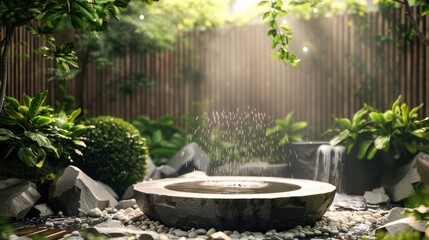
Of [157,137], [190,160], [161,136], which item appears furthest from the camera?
[161,136]

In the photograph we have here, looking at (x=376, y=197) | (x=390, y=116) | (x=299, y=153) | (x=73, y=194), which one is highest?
(x=390, y=116)

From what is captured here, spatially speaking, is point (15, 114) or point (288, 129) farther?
point (288, 129)

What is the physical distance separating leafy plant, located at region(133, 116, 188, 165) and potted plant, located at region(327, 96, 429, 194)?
142 inches

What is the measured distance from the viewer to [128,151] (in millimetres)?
7902

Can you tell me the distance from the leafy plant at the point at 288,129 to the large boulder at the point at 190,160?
1.40 meters

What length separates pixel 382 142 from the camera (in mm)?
7809

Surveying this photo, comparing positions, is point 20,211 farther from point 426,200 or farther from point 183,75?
point 183,75

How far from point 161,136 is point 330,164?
13.0ft

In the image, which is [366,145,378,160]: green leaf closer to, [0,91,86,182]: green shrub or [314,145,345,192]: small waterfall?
[314,145,345,192]: small waterfall

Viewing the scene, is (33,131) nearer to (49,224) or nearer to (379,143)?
(49,224)

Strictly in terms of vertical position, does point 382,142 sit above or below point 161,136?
above

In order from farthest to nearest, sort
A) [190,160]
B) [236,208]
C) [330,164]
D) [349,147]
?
[190,160]
[330,164]
[349,147]
[236,208]

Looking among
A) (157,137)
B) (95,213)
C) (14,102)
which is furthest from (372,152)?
(14,102)

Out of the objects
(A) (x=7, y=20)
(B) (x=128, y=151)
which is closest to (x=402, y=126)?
(B) (x=128, y=151)
